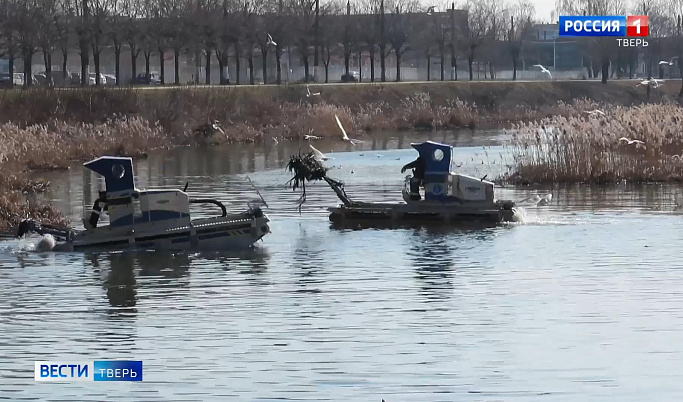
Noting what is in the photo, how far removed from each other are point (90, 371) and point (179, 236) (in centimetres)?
1128

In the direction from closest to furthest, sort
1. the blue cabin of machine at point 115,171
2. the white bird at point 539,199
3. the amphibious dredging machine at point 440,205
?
the blue cabin of machine at point 115,171 < the amphibious dredging machine at point 440,205 < the white bird at point 539,199

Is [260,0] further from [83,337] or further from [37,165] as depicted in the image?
[83,337]

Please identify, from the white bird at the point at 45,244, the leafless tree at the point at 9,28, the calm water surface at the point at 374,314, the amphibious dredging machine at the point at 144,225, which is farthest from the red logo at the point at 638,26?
the white bird at the point at 45,244

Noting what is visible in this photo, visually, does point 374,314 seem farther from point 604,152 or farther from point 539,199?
point 604,152

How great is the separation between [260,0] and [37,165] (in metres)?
61.1

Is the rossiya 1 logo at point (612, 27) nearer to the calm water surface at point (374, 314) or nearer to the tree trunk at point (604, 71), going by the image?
the tree trunk at point (604, 71)

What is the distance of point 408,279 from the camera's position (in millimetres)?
27031

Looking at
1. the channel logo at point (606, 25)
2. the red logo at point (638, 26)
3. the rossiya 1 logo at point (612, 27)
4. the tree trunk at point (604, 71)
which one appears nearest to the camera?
the tree trunk at point (604, 71)

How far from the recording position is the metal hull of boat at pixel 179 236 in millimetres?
29969

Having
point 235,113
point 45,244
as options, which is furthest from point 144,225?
point 235,113

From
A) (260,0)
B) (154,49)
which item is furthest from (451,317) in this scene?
(260,0)

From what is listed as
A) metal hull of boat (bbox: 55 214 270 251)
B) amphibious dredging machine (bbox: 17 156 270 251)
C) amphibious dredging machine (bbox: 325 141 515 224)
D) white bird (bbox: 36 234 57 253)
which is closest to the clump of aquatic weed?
amphibious dredging machine (bbox: 325 141 515 224)

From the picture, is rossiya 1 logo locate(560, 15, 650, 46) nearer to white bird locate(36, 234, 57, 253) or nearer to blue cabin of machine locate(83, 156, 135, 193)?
A: white bird locate(36, 234, 57, 253)

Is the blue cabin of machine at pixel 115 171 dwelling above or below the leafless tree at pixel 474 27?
below
